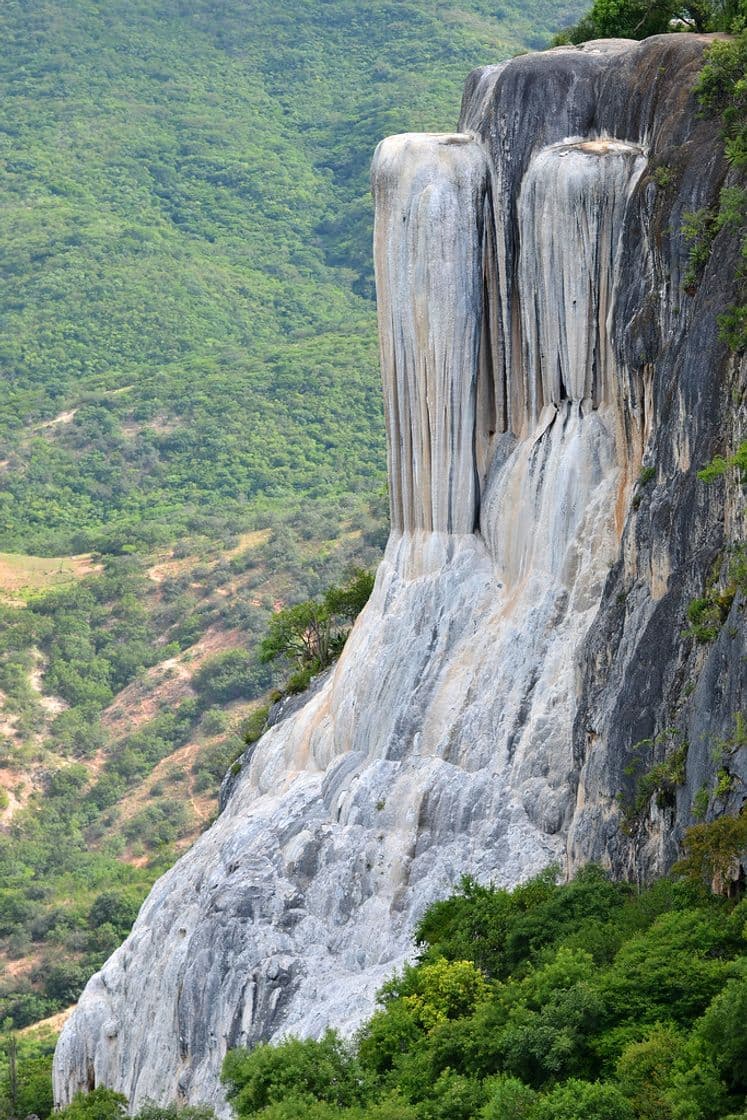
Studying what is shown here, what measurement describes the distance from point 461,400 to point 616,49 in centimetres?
530

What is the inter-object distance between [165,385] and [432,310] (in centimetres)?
7480

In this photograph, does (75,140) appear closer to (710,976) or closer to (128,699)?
(128,699)

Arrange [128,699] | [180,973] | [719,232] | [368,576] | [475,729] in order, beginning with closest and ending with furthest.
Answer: [719,232] < [475,729] < [180,973] < [368,576] < [128,699]

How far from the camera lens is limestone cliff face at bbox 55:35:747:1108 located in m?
24.4

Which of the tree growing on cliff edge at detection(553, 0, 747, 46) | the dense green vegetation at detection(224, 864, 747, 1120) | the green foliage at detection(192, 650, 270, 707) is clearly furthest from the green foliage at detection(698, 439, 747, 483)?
the green foliage at detection(192, 650, 270, 707)

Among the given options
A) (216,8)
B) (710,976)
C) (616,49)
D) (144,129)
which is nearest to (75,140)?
(144,129)

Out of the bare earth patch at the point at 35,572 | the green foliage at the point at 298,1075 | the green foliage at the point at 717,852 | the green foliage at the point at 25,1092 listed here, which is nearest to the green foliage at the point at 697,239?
the green foliage at the point at 717,852

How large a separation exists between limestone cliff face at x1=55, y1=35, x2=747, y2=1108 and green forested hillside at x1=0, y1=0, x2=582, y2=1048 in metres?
31.5

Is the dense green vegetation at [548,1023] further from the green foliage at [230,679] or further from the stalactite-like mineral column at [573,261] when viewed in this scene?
the green foliage at [230,679]

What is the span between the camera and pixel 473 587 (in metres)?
28.1

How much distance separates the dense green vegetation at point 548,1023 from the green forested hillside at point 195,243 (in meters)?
66.2

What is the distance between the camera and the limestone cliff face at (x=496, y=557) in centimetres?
2444

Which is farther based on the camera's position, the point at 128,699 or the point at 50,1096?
the point at 128,699

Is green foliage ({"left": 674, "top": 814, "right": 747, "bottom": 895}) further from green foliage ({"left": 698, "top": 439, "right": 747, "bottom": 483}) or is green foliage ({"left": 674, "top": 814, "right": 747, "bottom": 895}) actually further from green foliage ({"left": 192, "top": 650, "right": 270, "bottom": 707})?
green foliage ({"left": 192, "top": 650, "right": 270, "bottom": 707})
